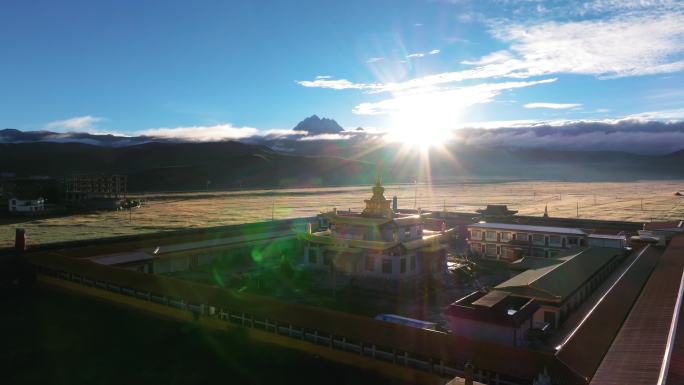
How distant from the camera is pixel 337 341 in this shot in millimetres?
14961

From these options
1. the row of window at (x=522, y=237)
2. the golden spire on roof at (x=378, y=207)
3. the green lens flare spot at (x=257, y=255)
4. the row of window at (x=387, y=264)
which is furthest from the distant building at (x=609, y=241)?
the green lens flare spot at (x=257, y=255)

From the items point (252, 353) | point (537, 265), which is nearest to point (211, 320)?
point (252, 353)

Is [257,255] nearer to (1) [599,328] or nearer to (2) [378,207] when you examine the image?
(2) [378,207]

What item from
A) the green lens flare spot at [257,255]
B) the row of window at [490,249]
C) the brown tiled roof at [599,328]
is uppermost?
the brown tiled roof at [599,328]

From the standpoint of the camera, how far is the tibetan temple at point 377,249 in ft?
84.3

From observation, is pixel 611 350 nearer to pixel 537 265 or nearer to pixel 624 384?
pixel 624 384

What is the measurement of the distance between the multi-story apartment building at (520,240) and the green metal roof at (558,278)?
597 centimetres

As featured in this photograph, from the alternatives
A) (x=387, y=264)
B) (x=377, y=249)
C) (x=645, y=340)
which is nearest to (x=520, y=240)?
(x=387, y=264)

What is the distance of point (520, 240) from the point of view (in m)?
32.8

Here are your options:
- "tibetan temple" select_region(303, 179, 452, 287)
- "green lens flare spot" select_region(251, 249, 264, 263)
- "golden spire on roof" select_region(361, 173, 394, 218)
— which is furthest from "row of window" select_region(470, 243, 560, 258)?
"green lens flare spot" select_region(251, 249, 264, 263)

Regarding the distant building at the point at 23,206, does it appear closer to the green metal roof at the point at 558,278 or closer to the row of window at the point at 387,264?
the row of window at the point at 387,264

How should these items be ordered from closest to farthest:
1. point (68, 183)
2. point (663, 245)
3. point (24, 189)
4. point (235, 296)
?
point (235, 296)
point (663, 245)
point (24, 189)
point (68, 183)

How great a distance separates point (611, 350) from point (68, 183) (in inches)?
3358

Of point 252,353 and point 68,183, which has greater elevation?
point 68,183
